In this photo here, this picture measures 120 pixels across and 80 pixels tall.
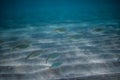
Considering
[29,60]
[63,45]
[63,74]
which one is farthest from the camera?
[63,45]

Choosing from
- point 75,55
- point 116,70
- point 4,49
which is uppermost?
point 4,49

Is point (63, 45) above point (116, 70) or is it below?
above

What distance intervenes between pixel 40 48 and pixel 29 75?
6.18 ft

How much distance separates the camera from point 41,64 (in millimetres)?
3807

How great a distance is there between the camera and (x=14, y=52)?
4.63m

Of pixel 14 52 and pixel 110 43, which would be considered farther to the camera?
pixel 110 43

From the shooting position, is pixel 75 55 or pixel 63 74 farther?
pixel 75 55

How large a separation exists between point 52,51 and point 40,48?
53 cm

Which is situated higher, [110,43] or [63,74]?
[110,43]

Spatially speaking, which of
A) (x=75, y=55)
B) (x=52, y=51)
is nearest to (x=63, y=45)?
(x=52, y=51)

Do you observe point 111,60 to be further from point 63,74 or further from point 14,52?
point 14,52

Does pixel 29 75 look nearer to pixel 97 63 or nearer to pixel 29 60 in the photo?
pixel 29 60

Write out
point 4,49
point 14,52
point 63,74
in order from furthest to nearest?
point 4,49 → point 14,52 → point 63,74

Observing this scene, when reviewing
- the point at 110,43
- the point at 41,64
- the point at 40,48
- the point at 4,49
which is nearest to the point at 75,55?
the point at 41,64
